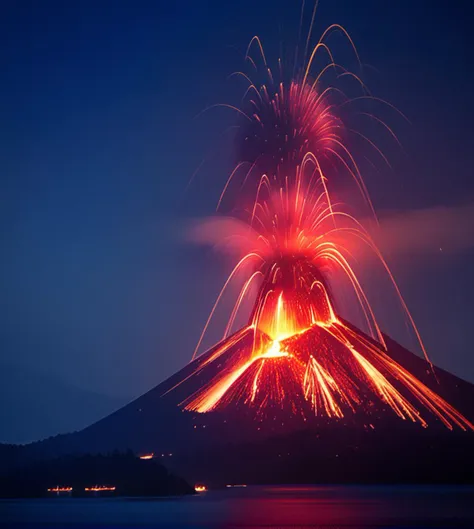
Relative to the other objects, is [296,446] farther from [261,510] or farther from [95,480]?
[261,510]

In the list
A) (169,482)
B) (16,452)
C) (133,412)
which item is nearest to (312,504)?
(169,482)

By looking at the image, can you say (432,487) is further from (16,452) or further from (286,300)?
(16,452)

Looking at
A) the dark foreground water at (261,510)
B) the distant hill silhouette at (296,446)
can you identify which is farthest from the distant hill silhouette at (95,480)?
the distant hill silhouette at (296,446)

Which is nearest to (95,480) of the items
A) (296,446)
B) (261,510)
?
(296,446)

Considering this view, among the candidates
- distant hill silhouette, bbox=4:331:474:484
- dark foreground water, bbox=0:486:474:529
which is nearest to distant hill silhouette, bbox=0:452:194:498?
dark foreground water, bbox=0:486:474:529

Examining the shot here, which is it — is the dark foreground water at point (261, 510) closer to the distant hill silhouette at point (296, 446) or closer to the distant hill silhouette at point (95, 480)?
→ the distant hill silhouette at point (95, 480)
